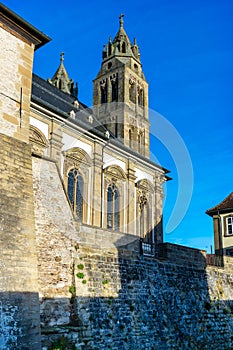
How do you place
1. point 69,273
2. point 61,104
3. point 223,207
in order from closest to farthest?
1. point 69,273
2. point 61,104
3. point 223,207

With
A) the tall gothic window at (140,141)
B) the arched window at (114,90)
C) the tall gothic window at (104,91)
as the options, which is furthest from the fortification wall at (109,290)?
the tall gothic window at (104,91)

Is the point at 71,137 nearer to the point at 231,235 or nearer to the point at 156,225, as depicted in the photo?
the point at 156,225

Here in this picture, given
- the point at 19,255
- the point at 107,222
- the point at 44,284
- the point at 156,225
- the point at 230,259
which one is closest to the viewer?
the point at 19,255

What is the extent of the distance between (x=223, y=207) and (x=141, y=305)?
796 inches

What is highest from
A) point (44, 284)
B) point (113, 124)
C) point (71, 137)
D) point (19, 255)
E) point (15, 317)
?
point (113, 124)

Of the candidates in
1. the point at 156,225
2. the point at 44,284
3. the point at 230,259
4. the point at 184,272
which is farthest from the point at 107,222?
the point at 44,284

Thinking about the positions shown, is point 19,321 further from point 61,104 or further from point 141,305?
point 61,104

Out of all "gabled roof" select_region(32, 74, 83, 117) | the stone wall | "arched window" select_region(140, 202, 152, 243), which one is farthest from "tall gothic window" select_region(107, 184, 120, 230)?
the stone wall

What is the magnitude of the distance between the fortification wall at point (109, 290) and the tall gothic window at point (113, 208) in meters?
10.6

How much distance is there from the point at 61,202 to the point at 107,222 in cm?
1430

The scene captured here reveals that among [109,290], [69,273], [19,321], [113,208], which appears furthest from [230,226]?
[19,321]

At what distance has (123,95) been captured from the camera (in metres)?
35.0

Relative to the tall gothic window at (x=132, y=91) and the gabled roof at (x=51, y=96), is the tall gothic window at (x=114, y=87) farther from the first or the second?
the gabled roof at (x=51, y=96)

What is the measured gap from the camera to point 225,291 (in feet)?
54.6
